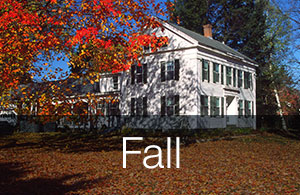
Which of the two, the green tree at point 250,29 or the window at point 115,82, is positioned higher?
the green tree at point 250,29

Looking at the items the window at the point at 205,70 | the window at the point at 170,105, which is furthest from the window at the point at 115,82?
the window at the point at 205,70

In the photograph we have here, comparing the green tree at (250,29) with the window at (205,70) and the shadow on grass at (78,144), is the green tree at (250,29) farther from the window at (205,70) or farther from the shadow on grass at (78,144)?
the shadow on grass at (78,144)

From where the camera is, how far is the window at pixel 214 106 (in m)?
25.5

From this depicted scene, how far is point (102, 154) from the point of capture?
43.5ft

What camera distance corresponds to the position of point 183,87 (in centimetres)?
2452

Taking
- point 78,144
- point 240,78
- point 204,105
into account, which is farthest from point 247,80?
point 78,144

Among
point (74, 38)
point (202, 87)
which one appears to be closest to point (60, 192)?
point (74, 38)

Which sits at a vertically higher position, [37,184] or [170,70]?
[170,70]

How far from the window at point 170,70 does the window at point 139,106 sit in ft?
7.77

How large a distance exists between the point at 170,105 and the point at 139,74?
3770 mm

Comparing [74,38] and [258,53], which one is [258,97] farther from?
[74,38]

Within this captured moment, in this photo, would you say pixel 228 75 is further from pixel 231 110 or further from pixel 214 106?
pixel 214 106

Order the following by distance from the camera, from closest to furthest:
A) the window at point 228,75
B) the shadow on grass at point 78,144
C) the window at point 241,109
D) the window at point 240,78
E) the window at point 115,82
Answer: the shadow on grass at point 78,144 → the window at point 228,75 → the window at point 241,109 → the window at point 240,78 → the window at point 115,82

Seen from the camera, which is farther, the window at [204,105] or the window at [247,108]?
the window at [247,108]
